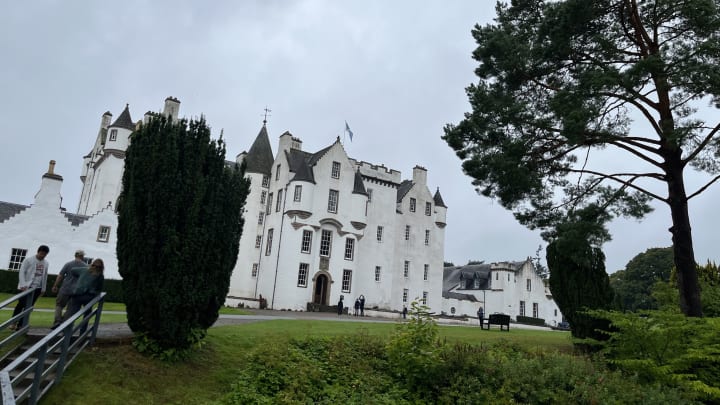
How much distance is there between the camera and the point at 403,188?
4981cm

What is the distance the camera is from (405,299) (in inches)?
1786

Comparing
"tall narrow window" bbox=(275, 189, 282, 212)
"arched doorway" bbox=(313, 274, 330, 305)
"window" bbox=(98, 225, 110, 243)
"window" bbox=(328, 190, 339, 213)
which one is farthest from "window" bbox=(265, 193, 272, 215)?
"window" bbox=(98, 225, 110, 243)

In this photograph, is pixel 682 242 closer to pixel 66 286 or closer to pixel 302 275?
pixel 66 286

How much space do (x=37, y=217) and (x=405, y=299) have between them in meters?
30.8

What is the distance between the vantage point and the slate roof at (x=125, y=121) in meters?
44.1

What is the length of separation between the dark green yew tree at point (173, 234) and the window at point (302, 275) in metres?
27.8

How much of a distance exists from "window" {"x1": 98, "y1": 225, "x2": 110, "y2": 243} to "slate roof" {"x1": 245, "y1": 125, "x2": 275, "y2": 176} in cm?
1326

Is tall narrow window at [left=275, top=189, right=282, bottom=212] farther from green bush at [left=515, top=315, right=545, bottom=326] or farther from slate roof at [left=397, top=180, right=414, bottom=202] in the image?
green bush at [left=515, top=315, right=545, bottom=326]

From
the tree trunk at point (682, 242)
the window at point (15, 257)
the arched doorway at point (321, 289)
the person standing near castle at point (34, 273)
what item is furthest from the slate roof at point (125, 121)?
the tree trunk at point (682, 242)

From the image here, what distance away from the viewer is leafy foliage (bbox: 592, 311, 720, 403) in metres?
11.5

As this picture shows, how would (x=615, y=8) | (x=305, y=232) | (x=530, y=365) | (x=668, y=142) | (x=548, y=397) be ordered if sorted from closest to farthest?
(x=548, y=397) < (x=530, y=365) < (x=668, y=142) < (x=615, y=8) < (x=305, y=232)

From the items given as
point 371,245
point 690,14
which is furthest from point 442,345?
point 371,245

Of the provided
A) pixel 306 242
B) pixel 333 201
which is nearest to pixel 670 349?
pixel 306 242

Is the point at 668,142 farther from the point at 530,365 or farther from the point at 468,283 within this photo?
the point at 468,283
